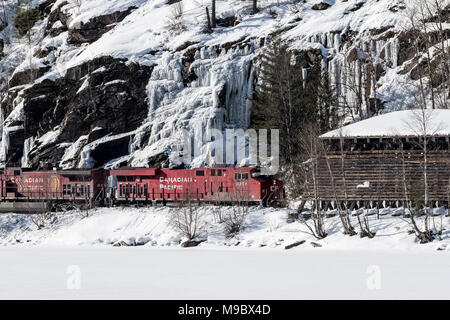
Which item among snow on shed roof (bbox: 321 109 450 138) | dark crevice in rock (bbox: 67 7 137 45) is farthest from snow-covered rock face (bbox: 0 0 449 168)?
snow on shed roof (bbox: 321 109 450 138)

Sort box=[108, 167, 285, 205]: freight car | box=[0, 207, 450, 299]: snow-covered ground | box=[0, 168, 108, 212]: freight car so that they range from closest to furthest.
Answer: box=[0, 207, 450, 299]: snow-covered ground < box=[108, 167, 285, 205]: freight car < box=[0, 168, 108, 212]: freight car

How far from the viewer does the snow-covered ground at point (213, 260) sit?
633 inches

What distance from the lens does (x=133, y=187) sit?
136 feet

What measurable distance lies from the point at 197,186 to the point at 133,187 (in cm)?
520

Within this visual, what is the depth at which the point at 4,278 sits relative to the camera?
19.6m

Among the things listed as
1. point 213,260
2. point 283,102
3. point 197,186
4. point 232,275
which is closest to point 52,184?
point 197,186

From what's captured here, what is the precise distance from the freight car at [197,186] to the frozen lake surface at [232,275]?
933cm

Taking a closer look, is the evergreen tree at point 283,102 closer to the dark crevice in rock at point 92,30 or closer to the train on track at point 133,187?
the train on track at point 133,187

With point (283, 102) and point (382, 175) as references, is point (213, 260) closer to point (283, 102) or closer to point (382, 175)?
point (382, 175)

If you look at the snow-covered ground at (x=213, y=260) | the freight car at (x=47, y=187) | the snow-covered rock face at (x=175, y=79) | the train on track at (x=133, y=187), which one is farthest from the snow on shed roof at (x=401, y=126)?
the freight car at (x=47, y=187)

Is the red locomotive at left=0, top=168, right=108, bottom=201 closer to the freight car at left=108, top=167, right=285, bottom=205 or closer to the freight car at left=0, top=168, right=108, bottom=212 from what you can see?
the freight car at left=0, top=168, right=108, bottom=212

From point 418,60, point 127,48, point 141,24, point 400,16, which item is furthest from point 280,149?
point 141,24

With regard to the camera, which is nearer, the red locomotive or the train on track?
the train on track

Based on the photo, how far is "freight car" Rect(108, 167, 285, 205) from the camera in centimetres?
3722
